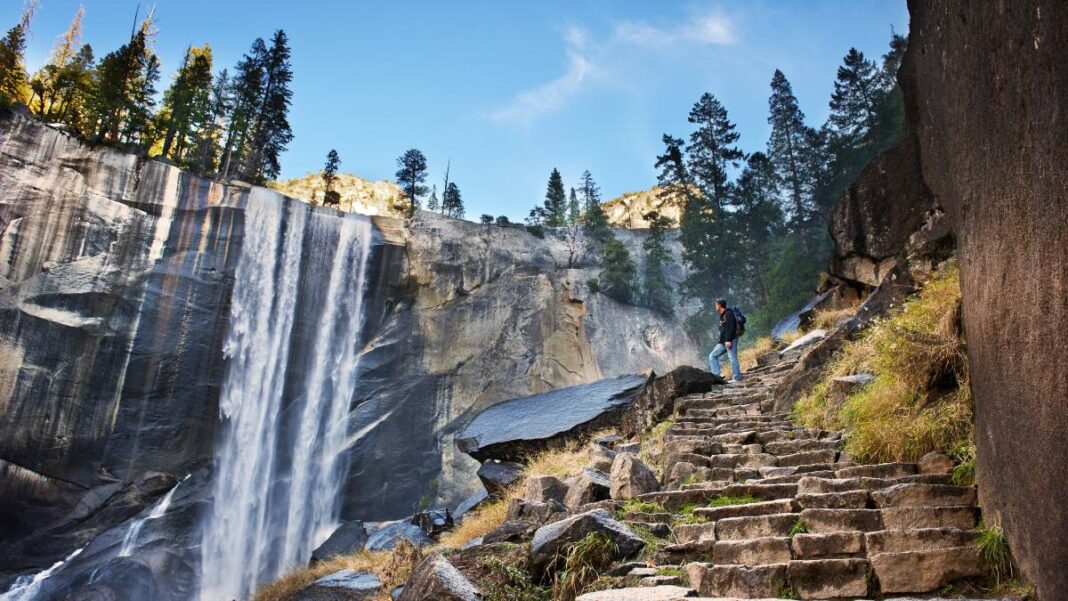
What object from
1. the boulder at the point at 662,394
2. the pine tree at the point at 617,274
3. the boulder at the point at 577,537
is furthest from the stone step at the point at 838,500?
the pine tree at the point at 617,274

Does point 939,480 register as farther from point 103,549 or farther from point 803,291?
point 103,549

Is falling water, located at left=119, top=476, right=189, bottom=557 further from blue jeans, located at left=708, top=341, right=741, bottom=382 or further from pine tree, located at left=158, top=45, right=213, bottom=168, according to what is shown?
blue jeans, located at left=708, top=341, right=741, bottom=382

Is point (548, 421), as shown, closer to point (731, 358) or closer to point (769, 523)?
point (731, 358)

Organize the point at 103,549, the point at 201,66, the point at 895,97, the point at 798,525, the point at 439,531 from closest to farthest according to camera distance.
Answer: the point at 798,525 → the point at 439,531 → the point at 103,549 → the point at 895,97 → the point at 201,66

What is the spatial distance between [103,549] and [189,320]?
8537 mm

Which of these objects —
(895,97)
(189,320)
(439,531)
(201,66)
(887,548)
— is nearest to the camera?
(887,548)

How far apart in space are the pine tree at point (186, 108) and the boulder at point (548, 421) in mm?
23050

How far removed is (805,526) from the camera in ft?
18.5

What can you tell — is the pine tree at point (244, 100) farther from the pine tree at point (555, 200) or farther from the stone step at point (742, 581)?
the stone step at point (742, 581)

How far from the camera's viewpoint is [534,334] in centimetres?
3209

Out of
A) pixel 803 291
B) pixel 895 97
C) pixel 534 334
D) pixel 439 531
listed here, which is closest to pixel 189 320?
pixel 534 334

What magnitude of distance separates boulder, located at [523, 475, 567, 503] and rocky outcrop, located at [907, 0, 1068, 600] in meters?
4.97

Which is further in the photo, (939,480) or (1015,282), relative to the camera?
(939,480)

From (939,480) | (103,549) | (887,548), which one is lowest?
(103,549)
